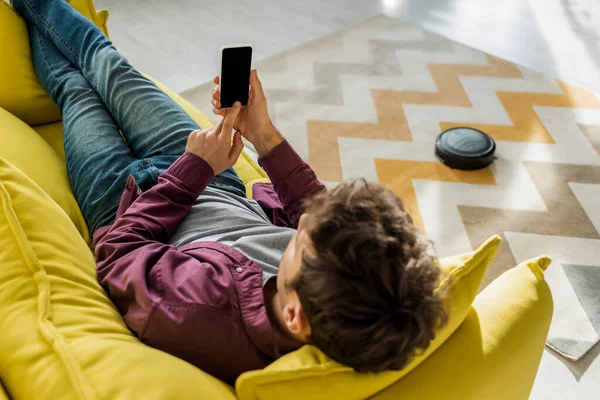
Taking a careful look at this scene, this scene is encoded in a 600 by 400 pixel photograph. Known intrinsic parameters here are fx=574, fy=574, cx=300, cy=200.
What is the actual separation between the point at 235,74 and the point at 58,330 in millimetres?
636

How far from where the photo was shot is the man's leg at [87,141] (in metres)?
1.26

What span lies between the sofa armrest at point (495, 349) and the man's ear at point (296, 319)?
0.13 meters

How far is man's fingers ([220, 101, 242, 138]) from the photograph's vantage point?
47.0 inches

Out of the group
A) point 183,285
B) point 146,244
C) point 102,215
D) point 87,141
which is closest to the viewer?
point 183,285

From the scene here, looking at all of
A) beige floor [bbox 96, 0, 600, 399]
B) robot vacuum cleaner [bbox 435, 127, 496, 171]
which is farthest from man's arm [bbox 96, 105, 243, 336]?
beige floor [bbox 96, 0, 600, 399]

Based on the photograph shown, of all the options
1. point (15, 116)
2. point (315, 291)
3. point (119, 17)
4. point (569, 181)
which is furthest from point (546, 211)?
point (119, 17)

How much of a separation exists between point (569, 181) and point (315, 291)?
1.70m

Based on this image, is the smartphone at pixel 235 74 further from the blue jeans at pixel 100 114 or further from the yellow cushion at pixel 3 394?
the yellow cushion at pixel 3 394

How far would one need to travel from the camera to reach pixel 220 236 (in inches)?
44.8

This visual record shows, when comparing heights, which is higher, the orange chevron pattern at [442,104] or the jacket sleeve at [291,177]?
the jacket sleeve at [291,177]

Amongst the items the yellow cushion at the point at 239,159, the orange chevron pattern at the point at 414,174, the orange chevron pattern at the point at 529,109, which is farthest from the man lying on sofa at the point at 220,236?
the orange chevron pattern at the point at 529,109

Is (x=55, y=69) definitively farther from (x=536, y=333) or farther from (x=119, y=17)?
(x=119, y=17)

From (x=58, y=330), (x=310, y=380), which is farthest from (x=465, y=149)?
(x=58, y=330)

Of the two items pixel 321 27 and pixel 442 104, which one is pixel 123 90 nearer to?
pixel 442 104
